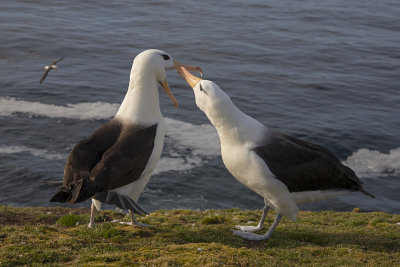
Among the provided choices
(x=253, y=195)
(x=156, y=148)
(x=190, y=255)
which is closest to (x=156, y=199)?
(x=253, y=195)

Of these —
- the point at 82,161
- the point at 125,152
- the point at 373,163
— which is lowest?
the point at 373,163

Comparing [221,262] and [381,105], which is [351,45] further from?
[221,262]

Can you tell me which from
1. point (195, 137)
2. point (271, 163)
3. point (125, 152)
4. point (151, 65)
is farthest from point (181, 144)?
point (271, 163)

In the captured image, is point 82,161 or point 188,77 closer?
point 82,161

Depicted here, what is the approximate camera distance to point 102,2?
167 ft

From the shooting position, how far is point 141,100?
10.5 m

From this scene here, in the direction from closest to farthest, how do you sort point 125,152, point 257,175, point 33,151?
point 257,175 < point 125,152 < point 33,151

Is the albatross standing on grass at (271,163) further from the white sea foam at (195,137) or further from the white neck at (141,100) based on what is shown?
the white sea foam at (195,137)

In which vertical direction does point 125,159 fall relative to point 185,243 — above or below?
above

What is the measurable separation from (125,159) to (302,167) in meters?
2.90

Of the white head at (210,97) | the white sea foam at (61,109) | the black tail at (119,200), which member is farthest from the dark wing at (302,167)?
the white sea foam at (61,109)

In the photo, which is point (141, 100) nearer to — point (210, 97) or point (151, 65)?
point (151, 65)

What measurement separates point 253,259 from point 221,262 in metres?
0.55

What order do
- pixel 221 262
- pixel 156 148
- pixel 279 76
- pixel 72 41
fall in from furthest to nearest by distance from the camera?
pixel 72 41
pixel 279 76
pixel 156 148
pixel 221 262
